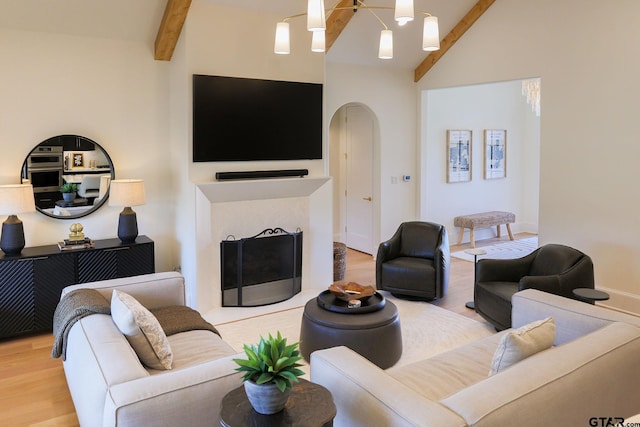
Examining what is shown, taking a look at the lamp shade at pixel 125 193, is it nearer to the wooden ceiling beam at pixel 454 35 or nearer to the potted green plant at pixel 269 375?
the potted green plant at pixel 269 375

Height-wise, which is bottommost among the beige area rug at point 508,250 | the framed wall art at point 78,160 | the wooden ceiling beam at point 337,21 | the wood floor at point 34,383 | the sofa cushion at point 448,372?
the wood floor at point 34,383

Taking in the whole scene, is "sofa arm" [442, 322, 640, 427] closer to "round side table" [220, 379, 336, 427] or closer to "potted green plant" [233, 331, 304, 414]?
"round side table" [220, 379, 336, 427]

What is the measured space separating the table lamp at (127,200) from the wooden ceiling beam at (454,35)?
4.29 meters

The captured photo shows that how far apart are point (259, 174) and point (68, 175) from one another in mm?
1908

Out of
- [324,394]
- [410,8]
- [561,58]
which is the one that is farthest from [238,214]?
[561,58]

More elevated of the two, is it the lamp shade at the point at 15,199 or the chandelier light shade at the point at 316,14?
the chandelier light shade at the point at 316,14

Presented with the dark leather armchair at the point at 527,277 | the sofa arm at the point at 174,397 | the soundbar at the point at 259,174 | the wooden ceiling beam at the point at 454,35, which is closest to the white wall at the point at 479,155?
the wooden ceiling beam at the point at 454,35

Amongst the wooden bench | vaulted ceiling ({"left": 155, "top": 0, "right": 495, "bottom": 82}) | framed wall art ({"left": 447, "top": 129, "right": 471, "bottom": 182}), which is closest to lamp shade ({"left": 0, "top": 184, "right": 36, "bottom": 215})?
vaulted ceiling ({"left": 155, "top": 0, "right": 495, "bottom": 82})

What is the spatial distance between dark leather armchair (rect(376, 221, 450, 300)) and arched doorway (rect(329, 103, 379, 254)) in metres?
1.65

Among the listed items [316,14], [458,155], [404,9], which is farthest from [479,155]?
[316,14]

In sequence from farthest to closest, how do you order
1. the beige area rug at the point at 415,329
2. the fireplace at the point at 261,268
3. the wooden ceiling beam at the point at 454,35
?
the wooden ceiling beam at the point at 454,35 → the fireplace at the point at 261,268 → the beige area rug at the point at 415,329

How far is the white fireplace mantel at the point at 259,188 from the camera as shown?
5.05m

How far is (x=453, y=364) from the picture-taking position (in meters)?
2.89

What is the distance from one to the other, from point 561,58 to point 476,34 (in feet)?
4.25
